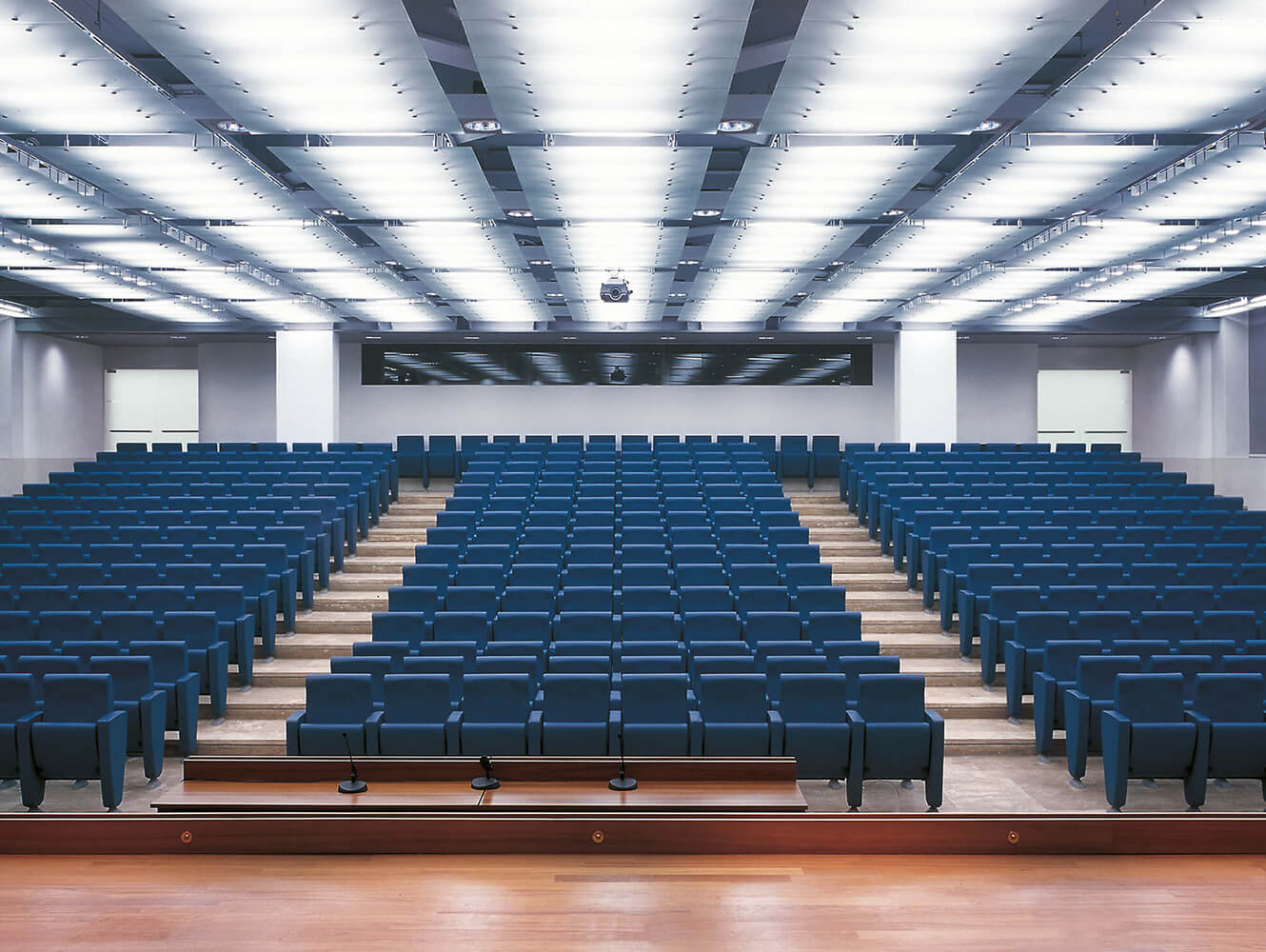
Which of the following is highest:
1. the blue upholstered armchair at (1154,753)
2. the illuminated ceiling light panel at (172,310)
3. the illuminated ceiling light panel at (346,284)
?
the illuminated ceiling light panel at (172,310)

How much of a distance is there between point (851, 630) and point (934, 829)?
2.81 m

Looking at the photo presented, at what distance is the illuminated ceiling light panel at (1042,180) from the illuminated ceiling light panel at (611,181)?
70.6 inches

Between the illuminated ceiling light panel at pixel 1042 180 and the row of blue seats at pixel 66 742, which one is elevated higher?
the illuminated ceiling light panel at pixel 1042 180

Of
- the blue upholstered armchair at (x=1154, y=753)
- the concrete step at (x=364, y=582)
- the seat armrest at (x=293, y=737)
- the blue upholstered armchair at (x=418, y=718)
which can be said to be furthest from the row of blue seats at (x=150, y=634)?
the blue upholstered armchair at (x=1154, y=753)

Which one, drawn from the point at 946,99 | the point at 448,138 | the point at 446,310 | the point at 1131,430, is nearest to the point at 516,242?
the point at 448,138

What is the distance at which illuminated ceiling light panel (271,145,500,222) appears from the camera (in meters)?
5.82

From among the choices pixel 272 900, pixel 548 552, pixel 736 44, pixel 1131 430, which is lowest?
pixel 272 900

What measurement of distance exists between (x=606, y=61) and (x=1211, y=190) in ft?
14.6

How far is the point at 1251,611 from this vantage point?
5.85m

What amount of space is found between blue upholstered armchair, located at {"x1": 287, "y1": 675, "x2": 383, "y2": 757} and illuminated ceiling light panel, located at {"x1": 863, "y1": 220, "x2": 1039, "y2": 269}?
5466 millimetres

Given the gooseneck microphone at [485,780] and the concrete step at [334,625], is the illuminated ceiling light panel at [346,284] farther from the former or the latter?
the gooseneck microphone at [485,780]

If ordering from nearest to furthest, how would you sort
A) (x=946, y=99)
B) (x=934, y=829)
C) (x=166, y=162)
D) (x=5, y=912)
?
(x=5, y=912)
(x=934, y=829)
(x=946, y=99)
(x=166, y=162)

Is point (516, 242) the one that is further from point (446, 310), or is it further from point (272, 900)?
point (272, 900)

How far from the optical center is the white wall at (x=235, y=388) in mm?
14242
